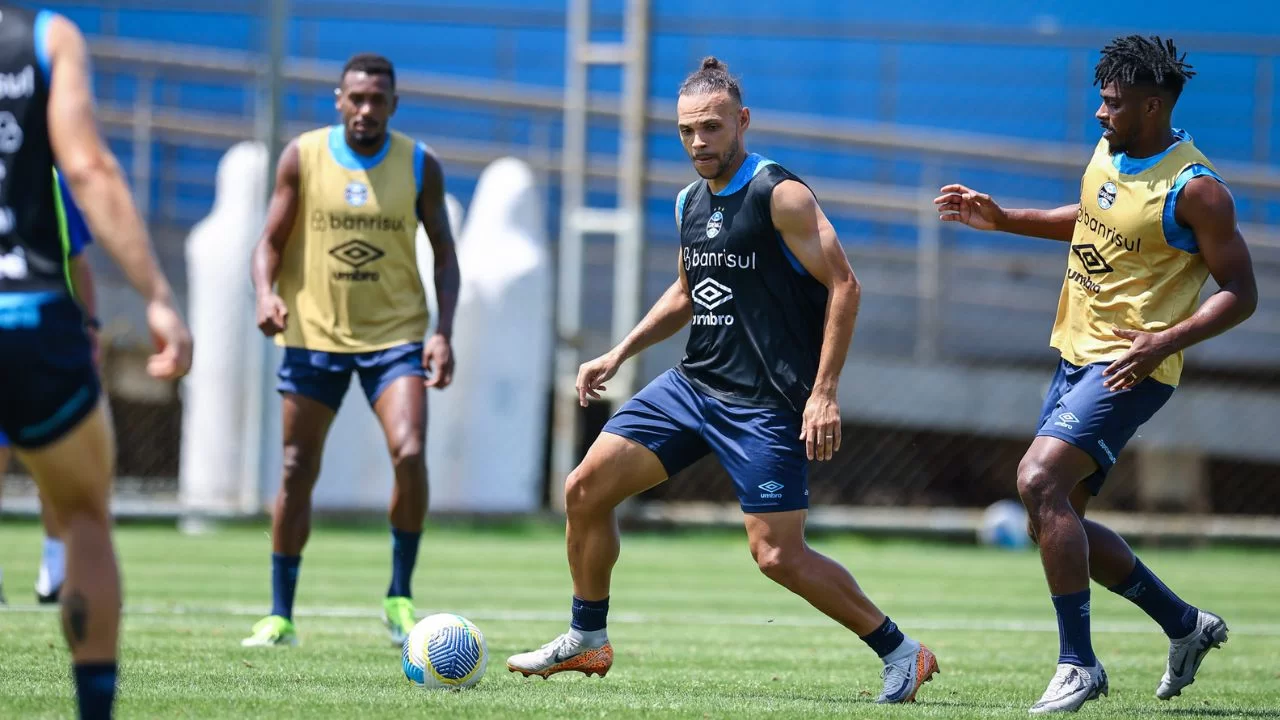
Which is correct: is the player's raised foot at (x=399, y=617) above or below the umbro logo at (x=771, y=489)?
below

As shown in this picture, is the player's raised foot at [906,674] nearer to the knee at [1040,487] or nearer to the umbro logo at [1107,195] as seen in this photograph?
the knee at [1040,487]

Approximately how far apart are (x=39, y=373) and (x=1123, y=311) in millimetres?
3903

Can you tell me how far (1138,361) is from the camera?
235 inches

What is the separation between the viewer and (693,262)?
6383mm

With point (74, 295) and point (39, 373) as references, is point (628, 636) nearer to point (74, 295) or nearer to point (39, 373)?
point (74, 295)

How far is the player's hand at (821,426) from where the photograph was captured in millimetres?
5883

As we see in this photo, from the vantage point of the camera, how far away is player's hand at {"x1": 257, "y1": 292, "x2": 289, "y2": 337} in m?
7.58

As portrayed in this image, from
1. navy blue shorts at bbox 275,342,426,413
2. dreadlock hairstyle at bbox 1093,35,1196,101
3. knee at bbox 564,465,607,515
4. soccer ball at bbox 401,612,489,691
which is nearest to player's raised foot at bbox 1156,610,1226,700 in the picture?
dreadlock hairstyle at bbox 1093,35,1196,101

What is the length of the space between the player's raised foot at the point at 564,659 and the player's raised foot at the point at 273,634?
148cm

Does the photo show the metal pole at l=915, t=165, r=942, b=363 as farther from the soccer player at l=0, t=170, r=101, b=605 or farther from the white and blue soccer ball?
the soccer player at l=0, t=170, r=101, b=605

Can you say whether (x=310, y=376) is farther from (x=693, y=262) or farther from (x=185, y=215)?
(x=185, y=215)

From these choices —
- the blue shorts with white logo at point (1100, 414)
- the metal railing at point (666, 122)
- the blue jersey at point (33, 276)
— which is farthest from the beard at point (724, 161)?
the metal railing at point (666, 122)

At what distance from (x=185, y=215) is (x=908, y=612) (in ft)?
33.5

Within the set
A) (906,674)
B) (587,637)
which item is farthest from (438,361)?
(906,674)
